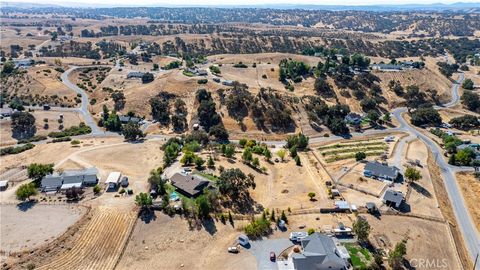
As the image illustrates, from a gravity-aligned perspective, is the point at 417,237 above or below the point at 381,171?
below

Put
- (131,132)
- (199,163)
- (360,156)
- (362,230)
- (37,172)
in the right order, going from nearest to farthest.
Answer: (362,230) → (37,172) → (199,163) → (360,156) → (131,132)

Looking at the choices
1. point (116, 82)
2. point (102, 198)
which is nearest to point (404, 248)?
point (102, 198)

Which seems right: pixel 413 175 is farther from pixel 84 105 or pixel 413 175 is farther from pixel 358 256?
pixel 84 105

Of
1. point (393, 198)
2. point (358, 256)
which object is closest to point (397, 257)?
point (358, 256)

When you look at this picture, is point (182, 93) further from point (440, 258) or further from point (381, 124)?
point (440, 258)

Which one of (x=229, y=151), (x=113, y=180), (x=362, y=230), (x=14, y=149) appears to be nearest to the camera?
(x=362, y=230)

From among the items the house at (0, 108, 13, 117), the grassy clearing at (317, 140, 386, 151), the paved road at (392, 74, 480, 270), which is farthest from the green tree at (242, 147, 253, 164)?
the house at (0, 108, 13, 117)

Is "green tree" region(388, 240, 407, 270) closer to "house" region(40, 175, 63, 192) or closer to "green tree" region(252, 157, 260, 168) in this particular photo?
"green tree" region(252, 157, 260, 168)
